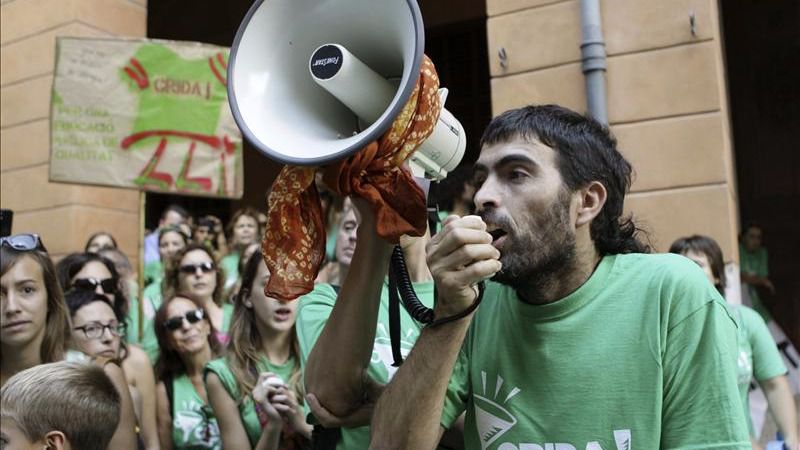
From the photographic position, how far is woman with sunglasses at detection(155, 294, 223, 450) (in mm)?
3883

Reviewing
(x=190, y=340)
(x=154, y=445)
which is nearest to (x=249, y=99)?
(x=154, y=445)

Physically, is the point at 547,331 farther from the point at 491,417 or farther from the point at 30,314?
the point at 30,314

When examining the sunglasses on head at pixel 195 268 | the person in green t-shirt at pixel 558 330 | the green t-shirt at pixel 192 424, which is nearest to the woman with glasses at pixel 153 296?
the sunglasses on head at pixel 195 268

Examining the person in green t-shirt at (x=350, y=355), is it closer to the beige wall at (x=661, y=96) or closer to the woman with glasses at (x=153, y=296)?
the woman with glasses at (x=153, y=296)

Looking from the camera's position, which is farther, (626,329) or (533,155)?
(533,155)

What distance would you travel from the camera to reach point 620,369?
1.66 meters

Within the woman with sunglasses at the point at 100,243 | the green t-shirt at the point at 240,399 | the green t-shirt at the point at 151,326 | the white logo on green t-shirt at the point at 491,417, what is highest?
the woman with sunglasses at the point at 100,243

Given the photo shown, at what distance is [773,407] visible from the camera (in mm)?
4293

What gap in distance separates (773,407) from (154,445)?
2.99m

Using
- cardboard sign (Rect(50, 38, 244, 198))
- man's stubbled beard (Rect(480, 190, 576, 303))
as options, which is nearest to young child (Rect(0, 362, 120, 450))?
man's stubbled beard (Rect(480, 190, 576, 303))

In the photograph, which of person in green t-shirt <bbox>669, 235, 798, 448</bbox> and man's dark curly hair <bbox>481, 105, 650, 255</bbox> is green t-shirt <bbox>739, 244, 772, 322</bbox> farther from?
man's dark curly hair <bbox>481, 105, 650, 255</bbox>

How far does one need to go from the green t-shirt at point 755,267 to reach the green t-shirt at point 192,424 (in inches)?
252

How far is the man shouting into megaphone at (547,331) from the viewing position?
64.1 inches

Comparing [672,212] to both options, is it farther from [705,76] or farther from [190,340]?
[190,340]
